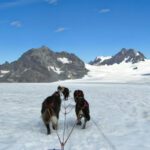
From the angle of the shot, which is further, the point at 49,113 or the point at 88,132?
the point at 88,132

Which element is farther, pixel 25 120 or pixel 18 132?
pixel 25 120

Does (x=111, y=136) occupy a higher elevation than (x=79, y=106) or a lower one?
lower

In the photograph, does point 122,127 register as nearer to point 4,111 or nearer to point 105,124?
point 105,124

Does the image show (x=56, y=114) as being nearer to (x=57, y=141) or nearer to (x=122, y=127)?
(x=57, y=141)

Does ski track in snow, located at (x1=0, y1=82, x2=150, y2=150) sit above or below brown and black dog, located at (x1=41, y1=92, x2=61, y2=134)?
below

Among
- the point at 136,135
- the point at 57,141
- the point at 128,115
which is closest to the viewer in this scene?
the point at 57,141

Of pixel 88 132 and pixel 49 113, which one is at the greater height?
pixel 49 113

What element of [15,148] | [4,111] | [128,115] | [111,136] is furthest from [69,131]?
[4,111]

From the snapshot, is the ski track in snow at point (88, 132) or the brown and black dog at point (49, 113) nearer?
the ski track in snow at point (88, 132)

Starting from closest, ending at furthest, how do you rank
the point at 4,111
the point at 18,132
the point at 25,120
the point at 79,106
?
the point at 18,132, the point at 79,106, the point at 25,120, the point at 4,111

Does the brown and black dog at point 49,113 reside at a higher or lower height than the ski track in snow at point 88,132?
higher

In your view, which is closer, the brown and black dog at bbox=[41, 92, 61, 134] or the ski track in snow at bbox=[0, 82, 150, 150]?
the ski track in snow at bbox=[0, 82, 150, 150]
